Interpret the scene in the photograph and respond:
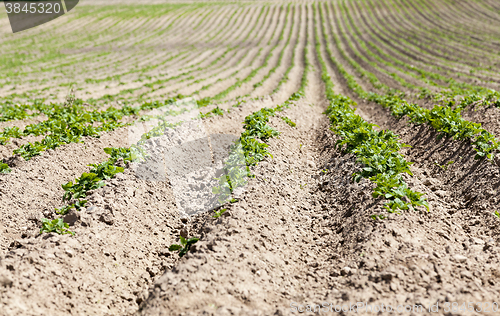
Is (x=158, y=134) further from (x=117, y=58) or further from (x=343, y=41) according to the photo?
(x=343, y=41)

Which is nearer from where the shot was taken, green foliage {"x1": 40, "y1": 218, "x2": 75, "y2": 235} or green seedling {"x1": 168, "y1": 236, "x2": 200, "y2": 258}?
green foliage {"x1": 40, "y1": 218, "x2": 75, "y2": 235}

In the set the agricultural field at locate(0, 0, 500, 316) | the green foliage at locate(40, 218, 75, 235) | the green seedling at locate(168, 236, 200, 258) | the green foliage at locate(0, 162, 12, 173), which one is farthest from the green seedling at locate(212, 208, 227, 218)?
the green foliage at locate(0, 162, 12, 173)

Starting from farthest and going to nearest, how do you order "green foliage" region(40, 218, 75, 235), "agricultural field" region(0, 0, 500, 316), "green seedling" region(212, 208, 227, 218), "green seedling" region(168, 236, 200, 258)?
"green seedling" region(212, 208, 227, 218), "green seedling" region(168, 236, 200, 258), "green foliage" region(40, 218, 75, 235), "agricultural field" region(0, 0, 500, 316)

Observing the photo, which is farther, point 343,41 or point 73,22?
point 73,22

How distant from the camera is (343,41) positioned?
33.3m

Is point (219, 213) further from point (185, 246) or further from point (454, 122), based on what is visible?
point (454, 122)

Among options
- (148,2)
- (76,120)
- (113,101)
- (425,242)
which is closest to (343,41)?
(113,101)

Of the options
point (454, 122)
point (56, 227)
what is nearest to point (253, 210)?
point (56, 227)

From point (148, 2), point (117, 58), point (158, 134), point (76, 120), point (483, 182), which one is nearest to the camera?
point (483, 182)

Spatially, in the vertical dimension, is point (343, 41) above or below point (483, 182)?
above

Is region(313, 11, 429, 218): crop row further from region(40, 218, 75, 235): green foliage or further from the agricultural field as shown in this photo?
region(40, 218, 75, 235): green foliage

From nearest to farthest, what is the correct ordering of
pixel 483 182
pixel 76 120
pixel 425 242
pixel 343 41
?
pixel 425 242
pixel 483 182
pixel 76 120
pixel 343 41

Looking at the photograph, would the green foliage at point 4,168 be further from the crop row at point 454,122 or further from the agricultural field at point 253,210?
the crop row at point 454,122

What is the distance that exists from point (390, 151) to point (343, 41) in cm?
2993
